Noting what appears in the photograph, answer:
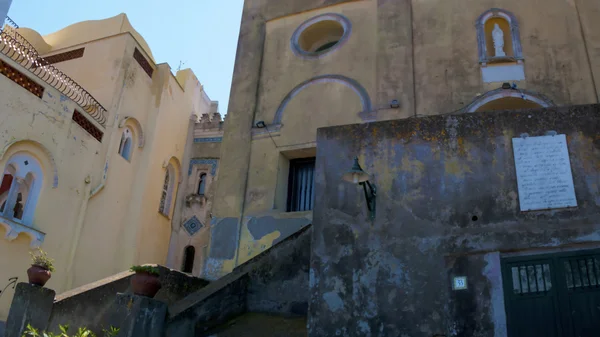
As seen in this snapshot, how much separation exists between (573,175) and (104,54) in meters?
16.3

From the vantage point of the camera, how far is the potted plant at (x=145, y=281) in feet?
28.9

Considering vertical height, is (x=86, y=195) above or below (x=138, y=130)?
below

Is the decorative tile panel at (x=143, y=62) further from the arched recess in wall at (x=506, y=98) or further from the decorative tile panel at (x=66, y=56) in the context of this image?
the arched recess in wall at (x=506, y=98)

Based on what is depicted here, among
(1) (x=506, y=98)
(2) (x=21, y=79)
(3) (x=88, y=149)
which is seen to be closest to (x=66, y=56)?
(3) (x=88, y=149)

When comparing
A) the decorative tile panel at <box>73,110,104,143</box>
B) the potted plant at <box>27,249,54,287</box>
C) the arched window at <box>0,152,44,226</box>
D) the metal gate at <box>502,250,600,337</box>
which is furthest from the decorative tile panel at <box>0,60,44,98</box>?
the metal gate at <box>502,250,600,337</box>

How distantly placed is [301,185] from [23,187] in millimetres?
7850

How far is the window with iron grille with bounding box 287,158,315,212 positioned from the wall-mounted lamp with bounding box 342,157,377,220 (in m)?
4.95

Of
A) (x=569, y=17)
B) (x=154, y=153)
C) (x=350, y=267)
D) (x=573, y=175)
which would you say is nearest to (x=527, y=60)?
(x=569, y=17)

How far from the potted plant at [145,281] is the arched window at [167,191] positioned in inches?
479

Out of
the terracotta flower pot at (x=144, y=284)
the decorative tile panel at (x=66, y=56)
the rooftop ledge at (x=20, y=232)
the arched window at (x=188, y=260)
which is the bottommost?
the terracotta flower pot at (x=144, y=284)

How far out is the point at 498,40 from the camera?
45.0 ft

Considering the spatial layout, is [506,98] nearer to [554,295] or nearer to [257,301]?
[554,295]

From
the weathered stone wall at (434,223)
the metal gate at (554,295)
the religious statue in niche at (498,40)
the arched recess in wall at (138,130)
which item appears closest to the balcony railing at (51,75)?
the arched recess in wall at (138,130)

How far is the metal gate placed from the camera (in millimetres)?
7121
